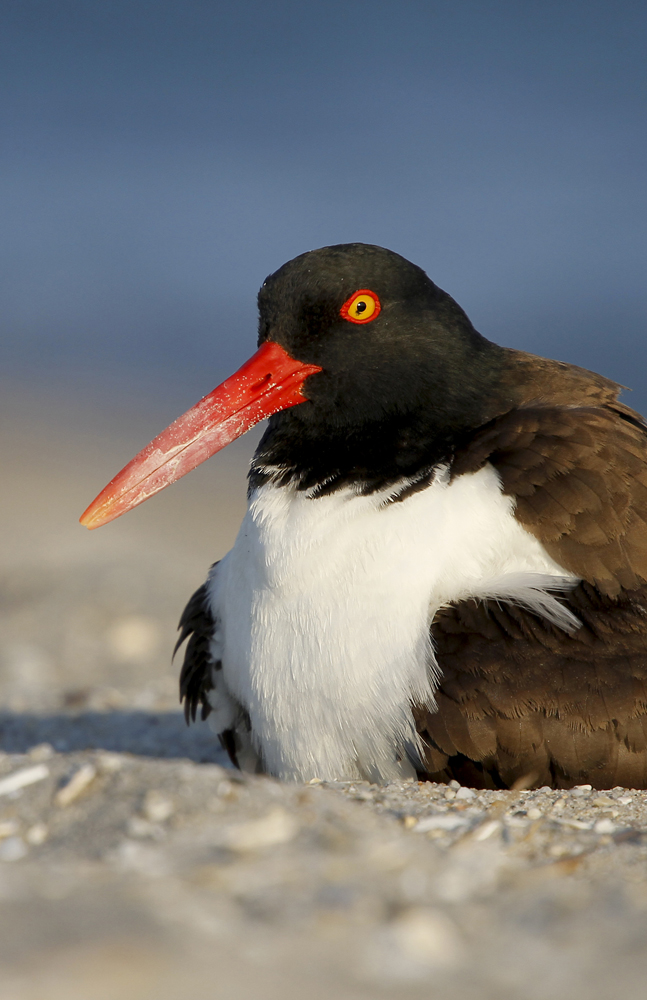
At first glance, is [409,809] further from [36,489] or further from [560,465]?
[36,489]

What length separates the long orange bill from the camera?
4.32 m

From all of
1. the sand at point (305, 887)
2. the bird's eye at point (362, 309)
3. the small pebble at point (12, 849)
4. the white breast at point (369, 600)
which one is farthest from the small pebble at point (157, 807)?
the bird's eye at point (362, 309)

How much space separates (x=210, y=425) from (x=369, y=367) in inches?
29.7

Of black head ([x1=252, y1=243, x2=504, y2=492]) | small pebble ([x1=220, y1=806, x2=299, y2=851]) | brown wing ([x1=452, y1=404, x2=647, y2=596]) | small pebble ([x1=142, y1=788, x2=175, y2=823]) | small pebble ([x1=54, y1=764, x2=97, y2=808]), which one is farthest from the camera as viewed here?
black head ([x1=252, y1=243, x2=504, y2=492])

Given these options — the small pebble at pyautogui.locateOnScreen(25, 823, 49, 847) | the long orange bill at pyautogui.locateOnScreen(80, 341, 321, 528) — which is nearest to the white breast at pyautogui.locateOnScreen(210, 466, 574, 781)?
the long orange bill at pyautogui.locateOnScreen(80, 341, 321, 528)

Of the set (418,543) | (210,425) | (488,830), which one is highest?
(210,425)

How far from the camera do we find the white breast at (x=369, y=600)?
3.82 metres

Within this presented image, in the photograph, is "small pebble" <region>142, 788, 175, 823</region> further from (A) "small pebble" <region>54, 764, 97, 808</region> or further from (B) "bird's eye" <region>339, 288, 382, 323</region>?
(B) "bird's eye" <region>339, 288, 382, 323</region>

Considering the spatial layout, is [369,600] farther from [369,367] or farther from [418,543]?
[369,367]

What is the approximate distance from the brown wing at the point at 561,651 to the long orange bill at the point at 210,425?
0.90m

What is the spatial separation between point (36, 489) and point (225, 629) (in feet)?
43.3

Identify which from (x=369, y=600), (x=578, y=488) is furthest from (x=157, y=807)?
(x=578, y=488)

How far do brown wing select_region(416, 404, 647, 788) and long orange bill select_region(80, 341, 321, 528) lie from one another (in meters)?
0.90

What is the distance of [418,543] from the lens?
154 inches
